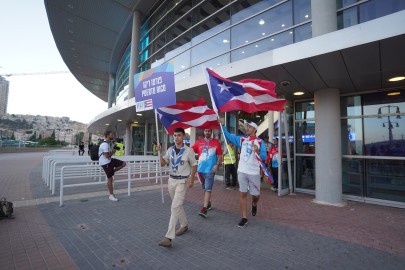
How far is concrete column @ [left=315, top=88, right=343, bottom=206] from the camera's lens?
7.03 m

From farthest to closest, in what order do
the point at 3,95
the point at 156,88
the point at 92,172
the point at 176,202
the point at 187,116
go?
the point at 3,95 < the point at 92,172 < the point at 187,116 < the point at 156,88 < the point at 176,202

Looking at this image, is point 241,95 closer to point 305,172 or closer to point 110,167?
point 110,167

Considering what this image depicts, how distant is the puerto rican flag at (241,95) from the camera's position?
16.3 feet

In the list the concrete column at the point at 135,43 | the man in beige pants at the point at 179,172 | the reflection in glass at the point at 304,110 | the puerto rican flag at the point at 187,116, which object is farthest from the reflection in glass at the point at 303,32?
the concrete column at the point at 135,43

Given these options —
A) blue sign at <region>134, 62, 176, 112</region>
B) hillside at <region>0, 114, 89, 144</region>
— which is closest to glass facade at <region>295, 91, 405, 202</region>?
blue sign at <region>134, 62, 176, 112</region>

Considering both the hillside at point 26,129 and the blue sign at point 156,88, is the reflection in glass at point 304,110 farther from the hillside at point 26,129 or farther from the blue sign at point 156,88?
the hillside at point 26,129

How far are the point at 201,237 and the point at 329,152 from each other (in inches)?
194

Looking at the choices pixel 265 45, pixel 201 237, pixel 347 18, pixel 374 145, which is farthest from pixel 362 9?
pixel 201 237

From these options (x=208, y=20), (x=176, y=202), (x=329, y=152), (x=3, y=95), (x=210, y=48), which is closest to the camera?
(x=176, y=202)

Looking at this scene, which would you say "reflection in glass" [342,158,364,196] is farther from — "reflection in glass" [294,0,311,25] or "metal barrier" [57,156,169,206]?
"metal barrier" [57,156,169,206]

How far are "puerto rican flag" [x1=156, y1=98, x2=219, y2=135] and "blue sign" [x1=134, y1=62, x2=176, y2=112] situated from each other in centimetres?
36

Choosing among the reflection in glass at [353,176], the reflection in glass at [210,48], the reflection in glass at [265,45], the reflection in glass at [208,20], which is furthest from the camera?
the reflection in glass at [208,20]

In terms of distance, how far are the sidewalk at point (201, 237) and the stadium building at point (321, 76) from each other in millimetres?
1342

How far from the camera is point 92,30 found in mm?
21609
